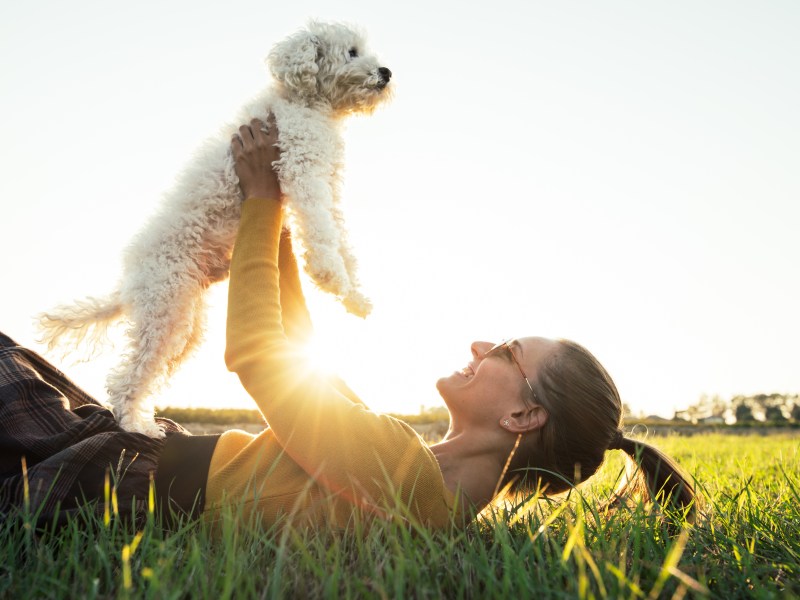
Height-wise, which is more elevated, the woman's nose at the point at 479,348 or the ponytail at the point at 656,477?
the woman's nose at the point at 479,348

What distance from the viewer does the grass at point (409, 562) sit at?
4.84 ft

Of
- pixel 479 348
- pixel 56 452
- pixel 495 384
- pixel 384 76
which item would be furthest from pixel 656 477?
pixel 384 76

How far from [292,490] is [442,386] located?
86cm

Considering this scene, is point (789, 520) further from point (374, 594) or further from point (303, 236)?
point (303, 236)

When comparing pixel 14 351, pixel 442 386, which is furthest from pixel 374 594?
pixel 14 351

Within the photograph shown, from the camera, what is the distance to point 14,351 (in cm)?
270

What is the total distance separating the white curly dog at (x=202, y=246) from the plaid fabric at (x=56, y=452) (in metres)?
0.61

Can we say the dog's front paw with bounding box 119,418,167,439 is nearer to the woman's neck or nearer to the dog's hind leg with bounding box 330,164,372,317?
the dog's hind leg with bounding box 330,164,372,317

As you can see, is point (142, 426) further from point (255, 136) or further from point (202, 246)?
point (255, 136)

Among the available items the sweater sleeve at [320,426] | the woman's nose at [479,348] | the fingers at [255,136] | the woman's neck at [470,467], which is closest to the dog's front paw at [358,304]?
the woman's nose at [479,348]

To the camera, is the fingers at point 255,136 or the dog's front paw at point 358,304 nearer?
the dog's front paw at point 358,304

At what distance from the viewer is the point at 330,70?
387cm

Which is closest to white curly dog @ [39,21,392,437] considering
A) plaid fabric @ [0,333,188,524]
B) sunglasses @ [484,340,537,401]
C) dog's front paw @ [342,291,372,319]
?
dog's front paw @ [342,291,372,319]

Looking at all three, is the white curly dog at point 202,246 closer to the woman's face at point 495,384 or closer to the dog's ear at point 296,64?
the dog's ear at point 296,64
